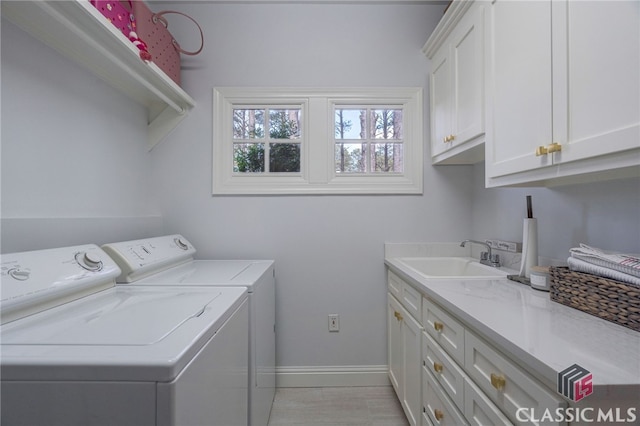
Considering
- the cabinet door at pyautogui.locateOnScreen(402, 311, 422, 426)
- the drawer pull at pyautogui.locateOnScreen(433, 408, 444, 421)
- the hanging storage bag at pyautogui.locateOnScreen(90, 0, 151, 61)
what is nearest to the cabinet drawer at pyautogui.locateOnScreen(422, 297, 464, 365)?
the cabinet door at pyautogui.locateOnScreen(402, 311, 422, 426)

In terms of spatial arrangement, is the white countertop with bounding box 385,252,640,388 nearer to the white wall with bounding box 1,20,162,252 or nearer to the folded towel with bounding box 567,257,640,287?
the folded towel with bounding box 567,257,640,287

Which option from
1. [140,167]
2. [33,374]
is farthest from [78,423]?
[140,167]

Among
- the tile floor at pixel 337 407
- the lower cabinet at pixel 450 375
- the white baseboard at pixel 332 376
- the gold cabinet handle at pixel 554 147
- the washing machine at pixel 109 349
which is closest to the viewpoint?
the washing machine at pixel 109 349

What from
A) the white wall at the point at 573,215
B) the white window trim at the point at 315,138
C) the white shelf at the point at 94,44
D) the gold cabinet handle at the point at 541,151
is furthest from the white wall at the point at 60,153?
the white wall at the point at 573,215

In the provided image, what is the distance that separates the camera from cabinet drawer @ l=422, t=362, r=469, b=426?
3.33 feet

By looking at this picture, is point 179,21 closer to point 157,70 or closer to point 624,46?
point 157,70

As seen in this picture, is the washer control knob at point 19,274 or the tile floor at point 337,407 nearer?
the washer control knob at point 19,274

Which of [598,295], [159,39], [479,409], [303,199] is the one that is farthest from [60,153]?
[598,295]

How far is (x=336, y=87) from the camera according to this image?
204 centimetres

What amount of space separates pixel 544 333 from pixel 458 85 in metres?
1.40

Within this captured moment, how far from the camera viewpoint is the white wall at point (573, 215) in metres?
1.04

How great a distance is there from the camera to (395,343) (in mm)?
1814

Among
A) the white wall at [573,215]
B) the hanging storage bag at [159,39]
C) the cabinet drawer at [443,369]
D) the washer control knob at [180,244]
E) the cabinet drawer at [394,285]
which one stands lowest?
the cabinet drawer at [443,369]

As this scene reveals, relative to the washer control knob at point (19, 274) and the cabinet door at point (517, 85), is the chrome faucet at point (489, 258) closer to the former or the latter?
the cabinet door at point (517, 85)
